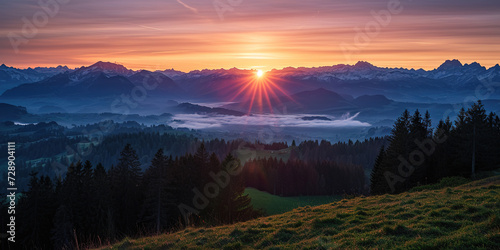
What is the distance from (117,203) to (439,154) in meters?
52.6

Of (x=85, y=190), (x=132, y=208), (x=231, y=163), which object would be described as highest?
(x=231, y=163)

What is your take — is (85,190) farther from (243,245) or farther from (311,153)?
(311,153)

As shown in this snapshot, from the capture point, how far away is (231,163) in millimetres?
52969

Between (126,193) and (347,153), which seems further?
(347,153)

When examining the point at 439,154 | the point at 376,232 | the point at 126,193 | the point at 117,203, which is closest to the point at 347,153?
the point at 439,154

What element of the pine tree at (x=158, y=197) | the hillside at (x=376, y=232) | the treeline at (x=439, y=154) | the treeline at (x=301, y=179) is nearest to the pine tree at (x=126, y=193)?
the pine tree at (x=158, y=197)

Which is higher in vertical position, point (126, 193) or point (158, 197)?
point (158, 197)

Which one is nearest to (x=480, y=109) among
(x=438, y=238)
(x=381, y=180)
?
(x=381, y=180)

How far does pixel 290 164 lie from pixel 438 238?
101704 mm

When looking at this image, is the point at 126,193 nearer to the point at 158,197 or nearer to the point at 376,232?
the point at 158,197

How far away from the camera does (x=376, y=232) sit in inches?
547

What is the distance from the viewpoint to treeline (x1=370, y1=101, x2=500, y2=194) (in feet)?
161

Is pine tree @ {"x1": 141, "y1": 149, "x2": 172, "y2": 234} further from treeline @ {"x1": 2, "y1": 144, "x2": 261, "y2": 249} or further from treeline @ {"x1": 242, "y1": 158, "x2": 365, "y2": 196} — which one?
treeline @ {"x1": 242, "y1": 158, "x2": 365, "y2": 196}

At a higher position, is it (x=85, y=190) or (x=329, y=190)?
(x=85, y=190)
